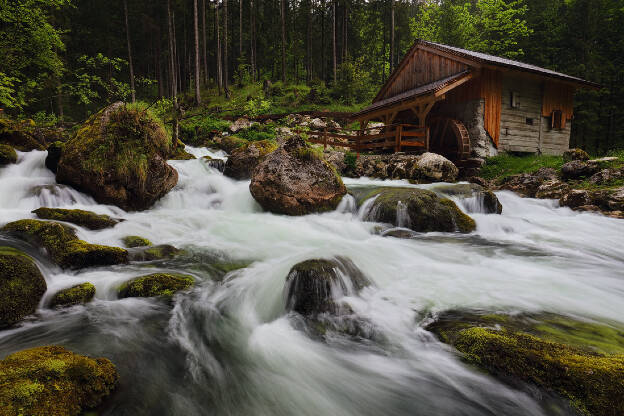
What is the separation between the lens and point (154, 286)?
3971 mm

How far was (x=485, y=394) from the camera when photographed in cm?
227

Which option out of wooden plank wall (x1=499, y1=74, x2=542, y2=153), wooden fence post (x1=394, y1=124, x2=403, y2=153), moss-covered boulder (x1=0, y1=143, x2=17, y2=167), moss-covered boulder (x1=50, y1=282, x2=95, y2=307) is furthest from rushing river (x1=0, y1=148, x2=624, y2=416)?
wooden plank wall (x1=499, y1=74, x2=542, y2=153)

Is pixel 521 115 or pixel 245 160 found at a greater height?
pixel 521 115

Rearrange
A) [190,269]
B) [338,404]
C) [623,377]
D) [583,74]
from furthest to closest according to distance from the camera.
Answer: [583,74] < [190,269] < [338,404] < [623,377]

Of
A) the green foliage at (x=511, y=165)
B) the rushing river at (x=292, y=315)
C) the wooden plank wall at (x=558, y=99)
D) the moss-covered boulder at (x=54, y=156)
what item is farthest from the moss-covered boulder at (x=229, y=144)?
the wooden plank wall at (x=558, y=99)

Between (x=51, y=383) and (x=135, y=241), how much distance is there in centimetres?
425

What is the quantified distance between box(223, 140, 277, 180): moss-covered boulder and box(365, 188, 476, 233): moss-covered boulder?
5.13 meters

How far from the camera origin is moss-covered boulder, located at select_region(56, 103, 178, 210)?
7.10m

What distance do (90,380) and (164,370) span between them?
0.67 metres

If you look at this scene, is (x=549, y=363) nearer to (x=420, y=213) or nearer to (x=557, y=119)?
(x=420, y=213)

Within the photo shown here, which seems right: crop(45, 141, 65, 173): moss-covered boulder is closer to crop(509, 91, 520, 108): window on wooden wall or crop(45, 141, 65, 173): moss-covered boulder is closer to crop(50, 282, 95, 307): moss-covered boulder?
crop(50, 282, 95, 307): moss-covered boulder

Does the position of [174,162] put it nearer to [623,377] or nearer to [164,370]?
[164,370]

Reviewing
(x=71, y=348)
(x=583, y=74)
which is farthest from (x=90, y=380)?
(x=583, y=74)

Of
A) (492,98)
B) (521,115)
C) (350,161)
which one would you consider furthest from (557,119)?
(350,161)
